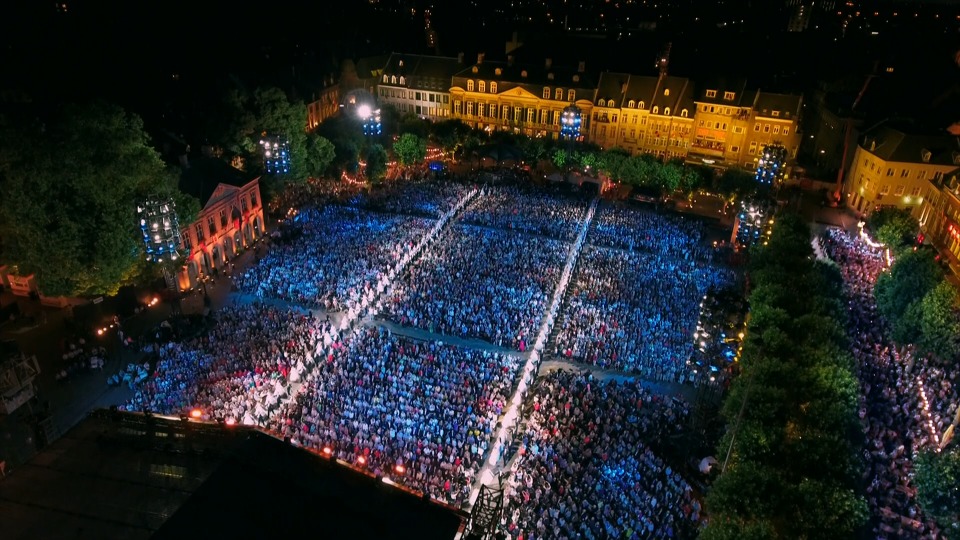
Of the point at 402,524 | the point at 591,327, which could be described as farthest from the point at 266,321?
the point at 402,524

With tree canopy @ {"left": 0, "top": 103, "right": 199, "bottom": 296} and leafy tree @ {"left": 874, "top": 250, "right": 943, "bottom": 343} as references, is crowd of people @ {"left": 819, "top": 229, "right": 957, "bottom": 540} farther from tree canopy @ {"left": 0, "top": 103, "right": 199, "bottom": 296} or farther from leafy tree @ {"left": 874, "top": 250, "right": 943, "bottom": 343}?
tree canopy @ {"left": 0, "top": 103, "right": 199, "bottom": 296}

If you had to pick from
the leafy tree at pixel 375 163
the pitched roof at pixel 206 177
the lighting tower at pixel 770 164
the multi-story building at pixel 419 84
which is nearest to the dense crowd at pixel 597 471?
the pitched roof at pixel 206 177

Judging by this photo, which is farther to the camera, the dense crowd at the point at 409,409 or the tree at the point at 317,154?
the tree at the point at 317,154

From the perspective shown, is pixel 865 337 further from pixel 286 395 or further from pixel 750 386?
pixel 286 395

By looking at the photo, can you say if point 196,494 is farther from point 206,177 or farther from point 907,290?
point 907,290

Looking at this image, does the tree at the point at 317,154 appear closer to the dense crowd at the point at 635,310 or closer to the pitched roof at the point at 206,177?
the pitched roof at the point at 206,177

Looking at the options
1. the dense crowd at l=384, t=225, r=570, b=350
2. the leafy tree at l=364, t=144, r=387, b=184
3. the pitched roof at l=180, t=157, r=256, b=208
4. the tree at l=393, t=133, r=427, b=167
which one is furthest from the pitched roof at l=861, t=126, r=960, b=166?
the pitched roof at l=180, t=157, r=256, b=208
